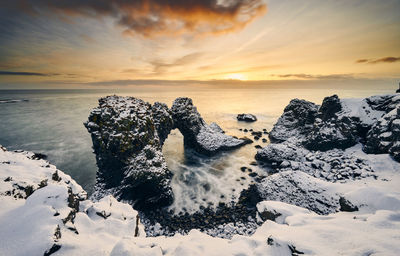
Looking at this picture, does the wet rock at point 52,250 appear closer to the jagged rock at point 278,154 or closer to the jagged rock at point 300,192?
the jagged rock at point 300,192

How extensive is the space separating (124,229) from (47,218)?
9.58 feet

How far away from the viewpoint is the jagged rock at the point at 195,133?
26211mm

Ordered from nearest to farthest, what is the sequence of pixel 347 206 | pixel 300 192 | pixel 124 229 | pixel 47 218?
pixel 47 218 < pixel 124 229 < pixel 347 206 < pixel 300 192

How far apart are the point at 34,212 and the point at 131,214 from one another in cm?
409

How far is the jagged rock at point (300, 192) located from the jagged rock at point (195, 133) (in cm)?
1253

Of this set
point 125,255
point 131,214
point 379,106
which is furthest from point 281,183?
point 379,106

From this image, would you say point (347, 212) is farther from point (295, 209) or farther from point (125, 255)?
point (125, 255)

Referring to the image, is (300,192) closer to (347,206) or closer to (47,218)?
(347,206)

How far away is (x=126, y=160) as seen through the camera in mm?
14688

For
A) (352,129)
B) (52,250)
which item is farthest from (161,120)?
(352,129)

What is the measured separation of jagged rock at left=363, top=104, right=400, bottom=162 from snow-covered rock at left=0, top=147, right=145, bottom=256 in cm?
2244

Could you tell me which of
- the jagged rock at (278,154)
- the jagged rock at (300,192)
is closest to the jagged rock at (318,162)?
the jagged rock at (278,154)

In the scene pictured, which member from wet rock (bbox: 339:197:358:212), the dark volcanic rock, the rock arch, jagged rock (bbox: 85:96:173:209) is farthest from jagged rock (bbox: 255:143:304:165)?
jagged rock (bbox: 85:96:173:209)

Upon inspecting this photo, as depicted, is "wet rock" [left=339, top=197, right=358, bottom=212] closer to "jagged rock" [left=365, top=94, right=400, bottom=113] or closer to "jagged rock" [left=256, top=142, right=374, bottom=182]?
"jagged rock" [left=256, top=142, right=374, bottom=182]
